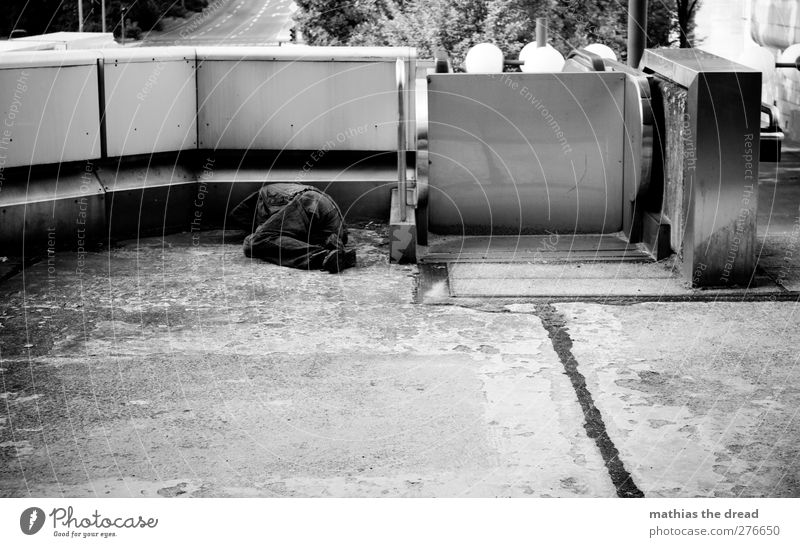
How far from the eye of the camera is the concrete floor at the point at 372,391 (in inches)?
169

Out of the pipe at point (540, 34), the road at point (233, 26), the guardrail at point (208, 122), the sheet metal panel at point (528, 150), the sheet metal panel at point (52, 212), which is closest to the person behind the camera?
the sheet metal panel at point (52, 212)

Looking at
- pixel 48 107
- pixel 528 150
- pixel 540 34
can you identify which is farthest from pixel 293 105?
pixel 540 34

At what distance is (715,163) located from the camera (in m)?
6.98

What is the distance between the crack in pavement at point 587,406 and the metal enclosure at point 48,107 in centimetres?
395

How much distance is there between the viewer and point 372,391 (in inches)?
207

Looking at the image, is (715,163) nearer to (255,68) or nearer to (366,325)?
(366,325)

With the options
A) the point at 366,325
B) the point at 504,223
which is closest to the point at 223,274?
the point at 366,325

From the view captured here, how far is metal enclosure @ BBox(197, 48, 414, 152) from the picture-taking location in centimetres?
930

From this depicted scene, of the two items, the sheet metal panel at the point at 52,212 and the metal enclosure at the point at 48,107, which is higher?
the metal enclosure at the point at 48,107

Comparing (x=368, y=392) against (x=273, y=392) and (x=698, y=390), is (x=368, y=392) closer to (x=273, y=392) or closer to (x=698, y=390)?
(x=273, y=392)

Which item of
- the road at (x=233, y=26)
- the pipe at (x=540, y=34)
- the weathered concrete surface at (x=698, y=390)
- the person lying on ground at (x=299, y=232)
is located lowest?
the road at (x=233, y=26)

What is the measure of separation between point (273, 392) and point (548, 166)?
389cm

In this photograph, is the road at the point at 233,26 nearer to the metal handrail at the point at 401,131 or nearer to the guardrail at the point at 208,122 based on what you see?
the guardrail at the point at 208,122

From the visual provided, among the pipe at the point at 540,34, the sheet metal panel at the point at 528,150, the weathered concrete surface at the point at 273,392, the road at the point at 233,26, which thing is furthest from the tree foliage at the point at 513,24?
the road at the point at 233,26
